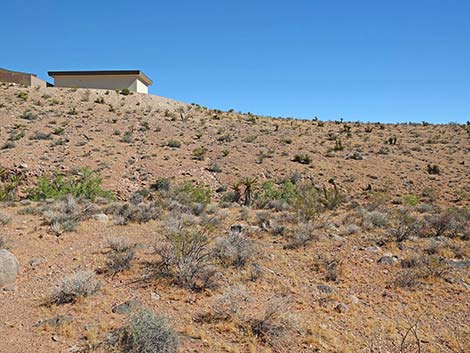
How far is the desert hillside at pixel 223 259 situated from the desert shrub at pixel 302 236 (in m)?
0.06

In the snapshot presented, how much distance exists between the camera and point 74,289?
5.77 m

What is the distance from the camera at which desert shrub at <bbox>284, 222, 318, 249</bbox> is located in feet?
29.2

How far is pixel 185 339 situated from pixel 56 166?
17082 mm

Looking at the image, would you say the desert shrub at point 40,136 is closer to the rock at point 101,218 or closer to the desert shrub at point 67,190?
the desert shrub at point 67,190

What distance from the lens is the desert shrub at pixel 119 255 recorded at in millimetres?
7016

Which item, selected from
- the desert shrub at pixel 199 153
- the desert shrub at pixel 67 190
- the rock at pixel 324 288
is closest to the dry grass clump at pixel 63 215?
the desert shrub at pixel 67 190

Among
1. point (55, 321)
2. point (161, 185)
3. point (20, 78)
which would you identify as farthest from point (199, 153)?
point (20, 78)

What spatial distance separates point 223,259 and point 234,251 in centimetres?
29

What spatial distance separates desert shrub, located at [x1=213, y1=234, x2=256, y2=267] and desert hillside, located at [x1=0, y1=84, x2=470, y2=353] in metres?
0.03

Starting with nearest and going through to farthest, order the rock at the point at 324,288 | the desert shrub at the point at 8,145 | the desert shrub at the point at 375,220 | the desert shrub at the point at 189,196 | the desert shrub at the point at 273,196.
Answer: the rock at the point at 324,288
the desert shrub at the point at 375,220
the desert shrub at the point at 273,196
the desert shrub at the point at 189,196
the desert shrub at the point at 8,145

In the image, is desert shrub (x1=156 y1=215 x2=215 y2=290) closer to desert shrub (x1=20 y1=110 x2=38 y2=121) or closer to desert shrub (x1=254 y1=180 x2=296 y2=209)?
desert shrub (x1=254 y1=180 x2=296 y2=209)

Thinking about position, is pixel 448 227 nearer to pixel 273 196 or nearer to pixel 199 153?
pixel 273 196

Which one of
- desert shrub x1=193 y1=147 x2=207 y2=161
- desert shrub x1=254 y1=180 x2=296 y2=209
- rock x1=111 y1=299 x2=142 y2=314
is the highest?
desert shrub x1=193 y1=147 x2=207 y2=161

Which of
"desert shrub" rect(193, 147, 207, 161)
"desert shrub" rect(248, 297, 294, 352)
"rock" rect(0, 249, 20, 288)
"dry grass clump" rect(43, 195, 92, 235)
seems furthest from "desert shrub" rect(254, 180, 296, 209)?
"rock" rect(0, 249, 20, 288)
